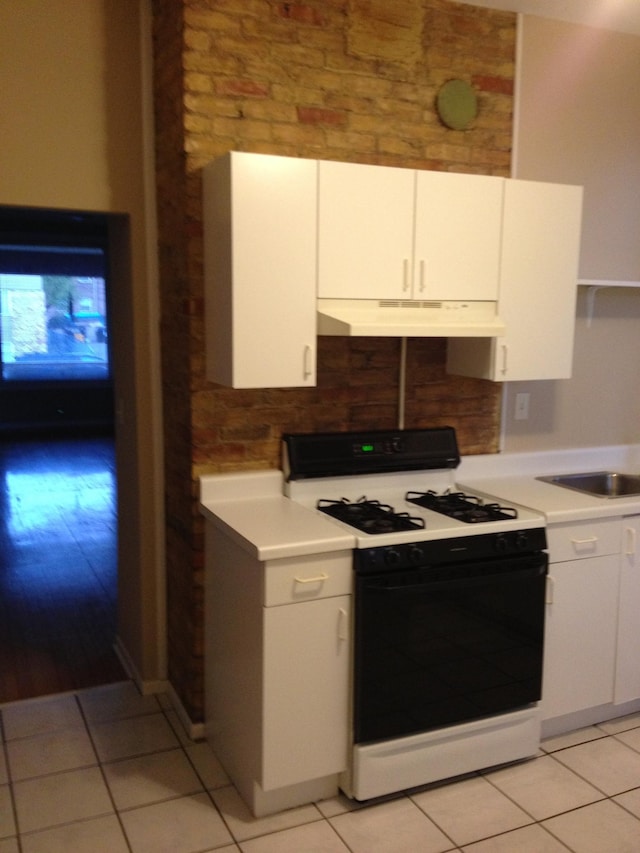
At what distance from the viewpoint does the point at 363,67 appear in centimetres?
285

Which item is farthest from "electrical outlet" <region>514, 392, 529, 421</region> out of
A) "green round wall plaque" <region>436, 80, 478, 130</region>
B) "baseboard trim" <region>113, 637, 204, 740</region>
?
"baseboard trim" <region>113, 637, 204, 740</region>

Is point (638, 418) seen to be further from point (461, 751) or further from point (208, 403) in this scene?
point (208, 403)

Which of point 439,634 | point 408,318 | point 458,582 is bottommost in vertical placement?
point 439,634

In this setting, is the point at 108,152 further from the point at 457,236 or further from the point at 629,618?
the point at 629,618

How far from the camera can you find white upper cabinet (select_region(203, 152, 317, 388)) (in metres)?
2.42

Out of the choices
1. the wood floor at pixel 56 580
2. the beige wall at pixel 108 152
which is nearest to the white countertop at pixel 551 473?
the beige wall at pixel 108 152

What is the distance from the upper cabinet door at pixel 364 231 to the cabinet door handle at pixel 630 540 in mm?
1192

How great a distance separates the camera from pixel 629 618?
290cm

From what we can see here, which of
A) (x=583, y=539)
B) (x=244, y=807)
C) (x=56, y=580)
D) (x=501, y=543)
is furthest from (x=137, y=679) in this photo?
(x=583, y=539)

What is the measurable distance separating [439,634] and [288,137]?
1798 mm

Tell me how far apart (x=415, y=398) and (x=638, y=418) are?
1.24 meters

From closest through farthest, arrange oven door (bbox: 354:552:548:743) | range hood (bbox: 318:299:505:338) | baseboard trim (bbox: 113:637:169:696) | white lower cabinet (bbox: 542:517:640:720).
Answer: oven door (bbox: 354:552:548:743) < range hood (bbox: 318:299:505:338) < white lower cabinet (bbox: 542:517:640:720) < baseboard trim (bbox: 113:637:169:696)

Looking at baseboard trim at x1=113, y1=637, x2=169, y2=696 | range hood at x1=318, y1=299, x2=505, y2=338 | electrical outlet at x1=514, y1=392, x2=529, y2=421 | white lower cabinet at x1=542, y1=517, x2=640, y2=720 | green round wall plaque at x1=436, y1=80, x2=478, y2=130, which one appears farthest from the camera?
electrical outlet at x1=514, y1=392, x2=529, y2=421

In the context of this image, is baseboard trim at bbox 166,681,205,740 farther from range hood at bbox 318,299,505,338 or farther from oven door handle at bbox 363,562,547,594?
range hood at bbox 318,299,505,338
